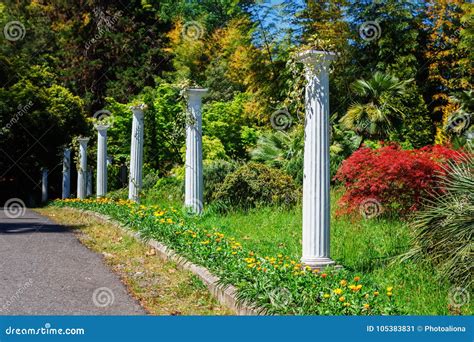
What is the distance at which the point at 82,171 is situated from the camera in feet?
75.2

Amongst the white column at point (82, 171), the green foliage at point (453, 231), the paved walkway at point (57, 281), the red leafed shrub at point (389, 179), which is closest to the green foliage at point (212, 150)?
the white column at point (82, 171)

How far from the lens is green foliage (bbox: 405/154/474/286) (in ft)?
21.6

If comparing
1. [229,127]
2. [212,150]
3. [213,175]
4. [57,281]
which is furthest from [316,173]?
[229,127]

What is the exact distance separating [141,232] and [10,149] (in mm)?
20755

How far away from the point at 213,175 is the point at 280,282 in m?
8.97

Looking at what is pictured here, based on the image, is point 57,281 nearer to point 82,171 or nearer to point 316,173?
point 316,173

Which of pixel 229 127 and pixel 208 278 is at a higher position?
pixel 229 127

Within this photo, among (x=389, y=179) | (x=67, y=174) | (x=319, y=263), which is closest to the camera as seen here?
(x=319, y=263)

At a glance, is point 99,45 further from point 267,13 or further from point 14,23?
point 267,13

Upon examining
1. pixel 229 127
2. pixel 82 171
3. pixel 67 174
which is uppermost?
pixel 229 127

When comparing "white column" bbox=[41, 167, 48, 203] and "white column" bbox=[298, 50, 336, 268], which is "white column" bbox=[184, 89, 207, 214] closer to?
"white column" bbox=[298, 50, 336, 268]

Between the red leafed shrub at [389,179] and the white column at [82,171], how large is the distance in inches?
539

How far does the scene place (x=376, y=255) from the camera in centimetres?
796

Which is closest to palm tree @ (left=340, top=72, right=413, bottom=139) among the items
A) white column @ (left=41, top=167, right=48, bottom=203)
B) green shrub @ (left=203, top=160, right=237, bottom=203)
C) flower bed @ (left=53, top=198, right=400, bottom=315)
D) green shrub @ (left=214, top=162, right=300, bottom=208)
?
green shrub @ (left=203, top=160, right=237, bottom=203)
